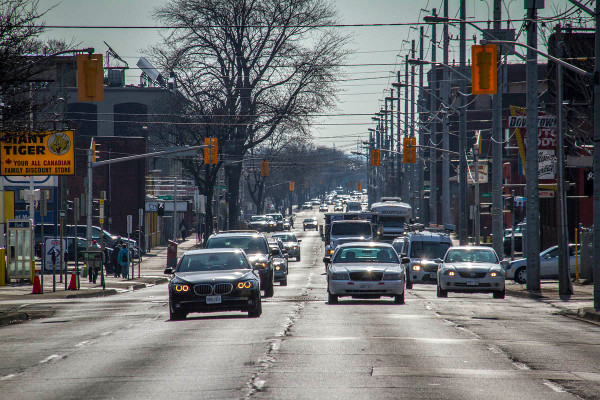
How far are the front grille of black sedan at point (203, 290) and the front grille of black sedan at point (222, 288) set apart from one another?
0.33ft

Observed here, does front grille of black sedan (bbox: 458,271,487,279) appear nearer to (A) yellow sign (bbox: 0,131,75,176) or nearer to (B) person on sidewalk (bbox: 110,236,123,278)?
(A) yellow sign (bbox: 0,131,75,176)

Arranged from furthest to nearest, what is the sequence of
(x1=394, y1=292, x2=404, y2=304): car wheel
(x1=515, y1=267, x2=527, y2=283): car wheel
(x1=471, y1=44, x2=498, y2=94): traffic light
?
1. (x1=515, y1=267, x2=527, y2=283): car wheel
2. (x1=394, y1=292, x2=404, y2=304): car wheel
3. (x1=471, y1=44, x2=498, y2=94): traffic light

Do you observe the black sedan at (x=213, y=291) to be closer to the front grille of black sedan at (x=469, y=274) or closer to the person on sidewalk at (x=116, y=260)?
the front grille of black sedan at (x=469, y=274)

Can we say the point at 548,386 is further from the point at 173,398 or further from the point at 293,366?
the point at 173,398

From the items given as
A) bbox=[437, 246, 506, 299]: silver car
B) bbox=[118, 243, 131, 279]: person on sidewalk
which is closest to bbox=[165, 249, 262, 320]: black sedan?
bbox=[437, 246, 506, 299]: silver car

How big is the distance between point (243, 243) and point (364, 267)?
16.5ft

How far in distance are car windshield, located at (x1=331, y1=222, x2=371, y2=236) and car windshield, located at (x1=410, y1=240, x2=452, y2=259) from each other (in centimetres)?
1369

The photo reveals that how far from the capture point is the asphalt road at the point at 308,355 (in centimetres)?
1070

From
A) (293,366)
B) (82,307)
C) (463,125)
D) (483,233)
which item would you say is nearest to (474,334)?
(293,366)

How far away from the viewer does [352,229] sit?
51.4m

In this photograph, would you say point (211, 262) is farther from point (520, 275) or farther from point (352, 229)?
point (352, 229)

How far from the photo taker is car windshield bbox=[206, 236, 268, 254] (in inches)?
1114

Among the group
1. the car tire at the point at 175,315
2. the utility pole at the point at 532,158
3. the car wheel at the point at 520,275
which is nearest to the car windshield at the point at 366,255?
the car tire at the point at 175,315

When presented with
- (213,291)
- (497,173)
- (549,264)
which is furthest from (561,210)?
(213,291)
